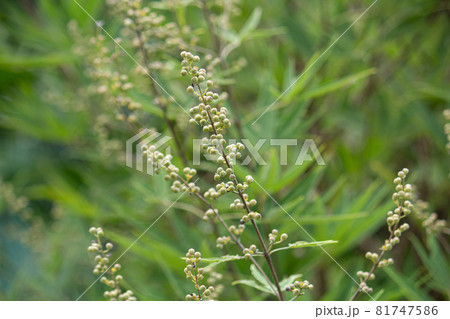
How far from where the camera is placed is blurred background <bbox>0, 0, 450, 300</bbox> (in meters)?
0.93

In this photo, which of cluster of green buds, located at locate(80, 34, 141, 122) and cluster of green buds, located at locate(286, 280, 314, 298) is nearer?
cluster of green buds, located at locate(286, 280, 314, 298)

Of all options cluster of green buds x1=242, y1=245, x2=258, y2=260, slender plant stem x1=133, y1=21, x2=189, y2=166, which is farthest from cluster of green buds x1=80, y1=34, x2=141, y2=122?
cluster of green buds x1=242, y1=245, x2=258, y2=260

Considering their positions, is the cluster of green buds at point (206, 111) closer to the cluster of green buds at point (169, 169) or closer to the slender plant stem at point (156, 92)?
the cluster of green buds at point (169, 169)

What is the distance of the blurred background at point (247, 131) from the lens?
Result: 0.93 meters

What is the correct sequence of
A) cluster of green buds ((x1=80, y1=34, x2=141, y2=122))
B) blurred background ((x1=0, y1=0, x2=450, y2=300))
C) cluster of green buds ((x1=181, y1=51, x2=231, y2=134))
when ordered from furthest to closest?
1. blurred background ((x1=0, y1=0, x2=450, y2=300))
2. cluster of green buds ((x1=80, y1=34, x2=141, y2=122))
3. cluster of green buds ((x1=181, y1=51, x2=231, y2=134))

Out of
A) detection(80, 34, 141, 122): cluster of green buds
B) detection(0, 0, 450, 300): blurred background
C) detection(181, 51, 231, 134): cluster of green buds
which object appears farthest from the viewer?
detection(0, 0, 450, 300): blurred background

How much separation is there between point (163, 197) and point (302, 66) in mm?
654

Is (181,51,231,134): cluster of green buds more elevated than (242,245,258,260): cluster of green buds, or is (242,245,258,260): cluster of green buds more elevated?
(181,51,231,134): cluster of green buds

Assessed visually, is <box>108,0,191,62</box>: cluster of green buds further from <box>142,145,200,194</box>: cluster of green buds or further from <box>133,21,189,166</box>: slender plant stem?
<box>142,145,200,194</box>: cluster of green buds

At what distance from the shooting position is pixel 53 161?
4.73 ft

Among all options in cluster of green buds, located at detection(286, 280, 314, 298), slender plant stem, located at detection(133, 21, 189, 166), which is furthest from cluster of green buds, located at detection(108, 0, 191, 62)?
cluster of green buds, located at detection(286, 280, 314, 298)

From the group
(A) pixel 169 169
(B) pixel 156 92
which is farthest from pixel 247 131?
(A) pixel 169 169

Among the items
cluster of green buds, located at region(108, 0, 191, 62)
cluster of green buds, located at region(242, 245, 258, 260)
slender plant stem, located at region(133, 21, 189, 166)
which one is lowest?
cluster of green buds, located at region(242, 245, 258, 260)

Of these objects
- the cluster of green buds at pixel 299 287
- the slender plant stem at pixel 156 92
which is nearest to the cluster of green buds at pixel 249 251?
the cluster of green buds at pixel 299 287
